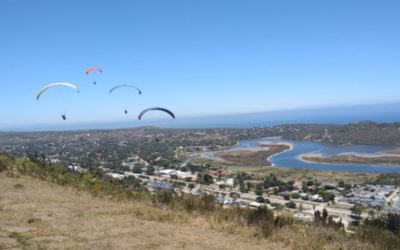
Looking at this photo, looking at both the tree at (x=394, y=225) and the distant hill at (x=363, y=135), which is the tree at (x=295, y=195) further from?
the distant hill at (x=363, y=135)

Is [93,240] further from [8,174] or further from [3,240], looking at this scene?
[8,174]

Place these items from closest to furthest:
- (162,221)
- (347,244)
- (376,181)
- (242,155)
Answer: (347,244), (162,221), (376,181), (242,155)

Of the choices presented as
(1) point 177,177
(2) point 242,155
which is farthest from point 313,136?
(1) point 177,177

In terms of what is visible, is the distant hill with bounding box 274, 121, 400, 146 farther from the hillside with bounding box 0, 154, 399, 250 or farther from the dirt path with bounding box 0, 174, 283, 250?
the dirt path with bounding box 0, 174, 283, 250

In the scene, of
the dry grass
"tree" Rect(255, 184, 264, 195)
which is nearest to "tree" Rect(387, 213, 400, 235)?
the dry grass

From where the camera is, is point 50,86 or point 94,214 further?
point 50,86

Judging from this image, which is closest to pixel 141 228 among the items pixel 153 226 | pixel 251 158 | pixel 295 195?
pixel 153 226

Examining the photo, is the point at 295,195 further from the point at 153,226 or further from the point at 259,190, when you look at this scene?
the point at 153,226

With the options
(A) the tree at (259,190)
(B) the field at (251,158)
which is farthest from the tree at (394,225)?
(B) the field at (251,158)
